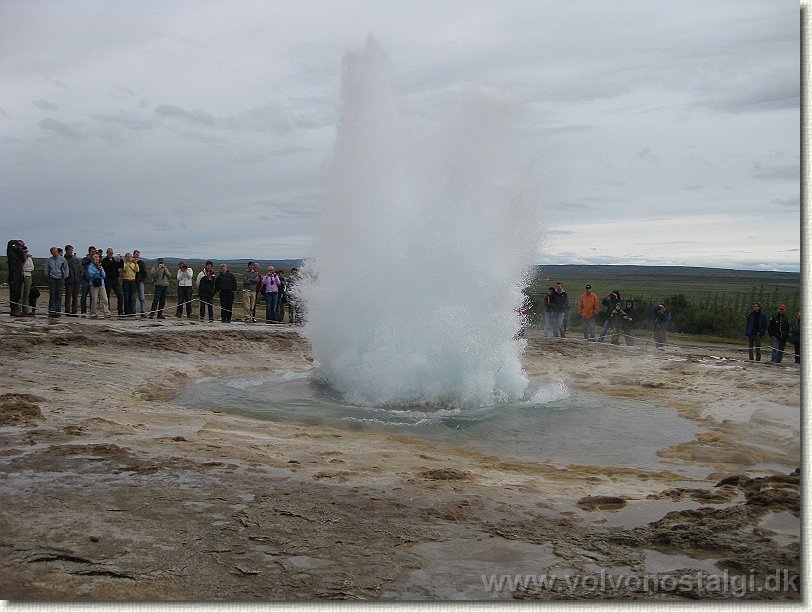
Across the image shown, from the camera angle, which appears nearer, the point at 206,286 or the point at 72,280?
the point at 72,280

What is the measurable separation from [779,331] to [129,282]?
11931mm

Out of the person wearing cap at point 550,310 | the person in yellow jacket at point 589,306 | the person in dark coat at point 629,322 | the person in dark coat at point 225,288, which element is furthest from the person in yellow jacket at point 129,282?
the person in dark coat at point 629,322

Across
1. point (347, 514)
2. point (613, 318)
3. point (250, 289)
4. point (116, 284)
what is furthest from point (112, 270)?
point (347, 514)

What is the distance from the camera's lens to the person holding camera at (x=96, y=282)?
13.4m

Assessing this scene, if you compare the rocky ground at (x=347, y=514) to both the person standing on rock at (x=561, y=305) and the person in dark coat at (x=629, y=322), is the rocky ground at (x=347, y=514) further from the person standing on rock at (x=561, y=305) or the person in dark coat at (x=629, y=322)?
the person standing on rock at (x=561, y=305)

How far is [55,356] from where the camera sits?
29.3ft

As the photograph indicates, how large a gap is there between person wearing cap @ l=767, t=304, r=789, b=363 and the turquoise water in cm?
468

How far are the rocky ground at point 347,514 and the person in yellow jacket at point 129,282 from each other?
6592 millimetres

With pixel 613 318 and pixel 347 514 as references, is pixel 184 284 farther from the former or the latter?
pixel 347 514

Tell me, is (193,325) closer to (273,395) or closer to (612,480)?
(273,395)

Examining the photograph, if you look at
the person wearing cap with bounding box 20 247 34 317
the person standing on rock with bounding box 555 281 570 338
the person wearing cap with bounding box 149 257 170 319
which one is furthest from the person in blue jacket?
the person wearing cap with bounding box 20 247 34 317

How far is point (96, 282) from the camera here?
1364 centimetres

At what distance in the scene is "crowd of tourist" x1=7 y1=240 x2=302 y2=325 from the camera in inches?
493

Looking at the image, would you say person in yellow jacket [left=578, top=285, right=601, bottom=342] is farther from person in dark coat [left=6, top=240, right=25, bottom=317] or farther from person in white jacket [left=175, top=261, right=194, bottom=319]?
person in dark coat [left=6, top=240, right=25, bottom=317]
